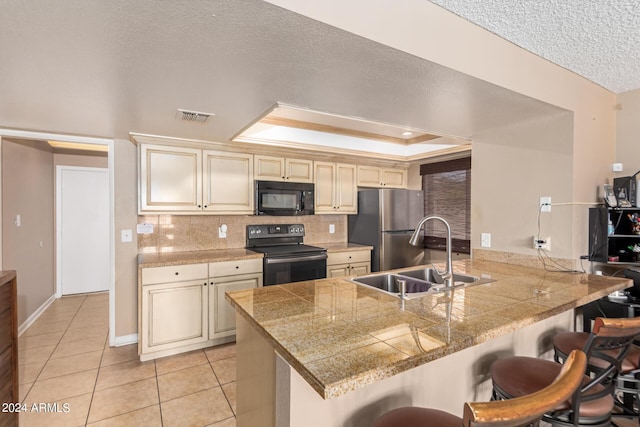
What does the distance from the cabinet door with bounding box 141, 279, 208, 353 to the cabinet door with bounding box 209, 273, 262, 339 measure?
66 mm

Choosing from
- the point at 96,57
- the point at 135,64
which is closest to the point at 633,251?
the point at 135,64

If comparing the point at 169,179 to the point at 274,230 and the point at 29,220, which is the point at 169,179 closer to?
the point at 274,230

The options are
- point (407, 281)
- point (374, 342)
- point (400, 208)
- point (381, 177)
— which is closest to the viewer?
point (374, 342)

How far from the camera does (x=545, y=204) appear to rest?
2340 mm

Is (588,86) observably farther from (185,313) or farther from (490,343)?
(185,313)

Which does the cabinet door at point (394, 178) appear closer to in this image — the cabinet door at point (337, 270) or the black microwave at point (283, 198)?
the black microwave at point (283, 198)

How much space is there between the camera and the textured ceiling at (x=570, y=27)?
1421 mm

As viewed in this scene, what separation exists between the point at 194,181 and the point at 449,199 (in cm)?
327

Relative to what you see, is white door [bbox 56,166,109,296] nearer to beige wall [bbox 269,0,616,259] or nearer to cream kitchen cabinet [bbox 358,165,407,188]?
cream kitchen cabinet [bbox 358,165,407,188]

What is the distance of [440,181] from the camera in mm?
4352

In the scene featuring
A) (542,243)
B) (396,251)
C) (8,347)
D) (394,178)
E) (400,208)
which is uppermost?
(394,178)

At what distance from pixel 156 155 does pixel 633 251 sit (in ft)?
13.5

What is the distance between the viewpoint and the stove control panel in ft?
12.2

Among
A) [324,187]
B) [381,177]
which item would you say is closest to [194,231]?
[324,187]
